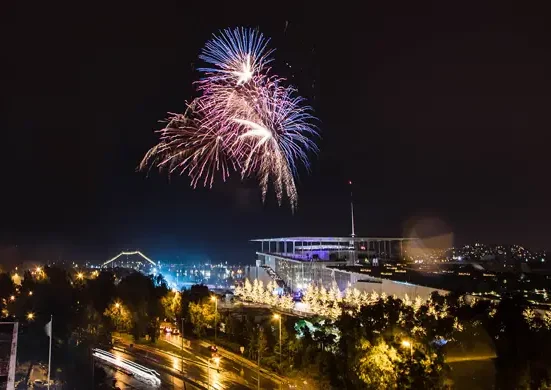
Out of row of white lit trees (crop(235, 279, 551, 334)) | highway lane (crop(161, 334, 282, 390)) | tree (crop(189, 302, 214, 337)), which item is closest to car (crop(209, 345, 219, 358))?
highway lane (crop(161, 334, 282, 390))

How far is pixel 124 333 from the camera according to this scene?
29594 mm

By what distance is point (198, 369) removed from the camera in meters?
19.9

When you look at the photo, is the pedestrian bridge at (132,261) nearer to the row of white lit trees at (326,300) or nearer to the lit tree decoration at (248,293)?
the lit tree decoration at (248,293)

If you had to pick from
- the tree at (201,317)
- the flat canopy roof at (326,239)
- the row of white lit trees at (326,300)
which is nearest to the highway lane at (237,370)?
the tree at (201,317)

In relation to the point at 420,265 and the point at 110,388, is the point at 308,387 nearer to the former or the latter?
the point at 110,388

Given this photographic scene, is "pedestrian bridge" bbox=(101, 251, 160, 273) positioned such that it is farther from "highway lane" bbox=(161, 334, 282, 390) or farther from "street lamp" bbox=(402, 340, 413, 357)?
"street lamp" bbox=(402, 340, 413, 357)

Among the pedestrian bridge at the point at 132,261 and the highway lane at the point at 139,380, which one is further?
the pedestrian bridge at the point at 132,261

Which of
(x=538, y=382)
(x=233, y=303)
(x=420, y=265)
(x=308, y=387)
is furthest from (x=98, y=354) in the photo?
(x=420, y=265)

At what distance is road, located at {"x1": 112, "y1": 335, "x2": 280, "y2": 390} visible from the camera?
17.8m

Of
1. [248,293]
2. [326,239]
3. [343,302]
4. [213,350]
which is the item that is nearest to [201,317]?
[213,350]

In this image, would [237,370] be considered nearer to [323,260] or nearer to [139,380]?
[139,380]

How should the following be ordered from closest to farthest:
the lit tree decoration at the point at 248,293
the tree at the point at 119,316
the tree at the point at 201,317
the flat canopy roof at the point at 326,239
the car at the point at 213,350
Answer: the car at the point at 213,350 → the tree at the point at 201,317 → the tree at the point at 119,316 → the lit tree decoration at the point at 248,293 → the flat canopy roof at the point at 326,239

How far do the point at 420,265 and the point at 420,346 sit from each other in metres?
36.1

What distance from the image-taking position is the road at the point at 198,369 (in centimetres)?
1780
